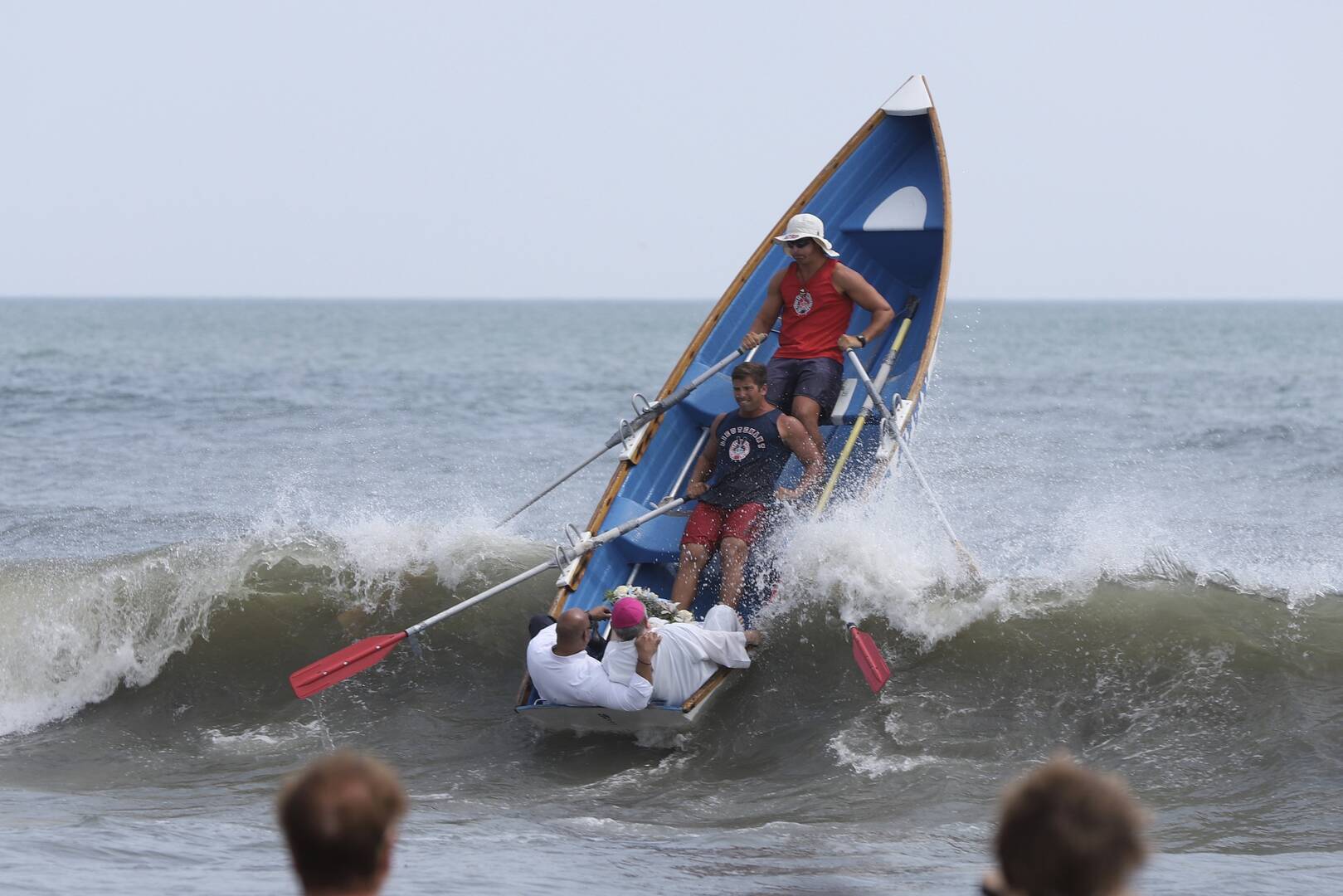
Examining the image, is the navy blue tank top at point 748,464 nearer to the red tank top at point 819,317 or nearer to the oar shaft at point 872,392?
the oar shaft at point 872,392

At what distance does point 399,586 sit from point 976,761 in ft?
13.8

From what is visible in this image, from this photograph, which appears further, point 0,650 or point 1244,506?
point 1244,506

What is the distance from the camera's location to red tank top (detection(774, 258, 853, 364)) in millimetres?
9383

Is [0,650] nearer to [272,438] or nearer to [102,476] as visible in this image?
[102,476]

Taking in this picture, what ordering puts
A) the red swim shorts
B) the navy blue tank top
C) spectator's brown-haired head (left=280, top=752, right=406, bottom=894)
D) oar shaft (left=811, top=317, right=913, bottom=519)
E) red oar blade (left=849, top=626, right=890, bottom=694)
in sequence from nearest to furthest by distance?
1. spectator's brown-haired head (left=280, top=752, right=406, bottom=894)
2. red oar blade (left=849, top=626, right=890, bottom=694)
3. the red swim shorts
4. the navy blue tank top
5. oar shaft (left=811, top=317, right=913, bottom=519)

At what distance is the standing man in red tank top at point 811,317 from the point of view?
30.3 ft

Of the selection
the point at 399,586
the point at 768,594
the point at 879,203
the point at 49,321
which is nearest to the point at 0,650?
the point at 399,586

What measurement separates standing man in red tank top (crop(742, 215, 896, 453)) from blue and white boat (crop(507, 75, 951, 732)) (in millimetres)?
374

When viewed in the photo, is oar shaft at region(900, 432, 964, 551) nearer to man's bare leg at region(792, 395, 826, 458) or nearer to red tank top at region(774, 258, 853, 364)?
man's bare leg at region(792, 395, 826, 458)

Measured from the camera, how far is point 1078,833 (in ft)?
7.03

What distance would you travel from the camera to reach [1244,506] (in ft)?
51.1

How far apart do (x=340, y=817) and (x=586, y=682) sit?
4975mm

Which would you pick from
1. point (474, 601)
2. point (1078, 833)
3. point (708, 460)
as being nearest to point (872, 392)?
point (708, 460)

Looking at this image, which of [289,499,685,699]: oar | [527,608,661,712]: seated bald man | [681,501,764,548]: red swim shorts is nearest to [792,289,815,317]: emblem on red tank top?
[681,501,764,548]: red swim shorts
